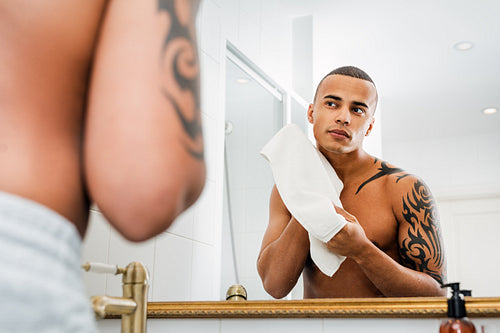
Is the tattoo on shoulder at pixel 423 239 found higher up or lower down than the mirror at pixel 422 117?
lower down

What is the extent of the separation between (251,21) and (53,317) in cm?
113

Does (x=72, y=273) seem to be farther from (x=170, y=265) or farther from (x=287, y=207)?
(x=170, y=265)

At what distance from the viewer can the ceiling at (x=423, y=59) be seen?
1038 mm

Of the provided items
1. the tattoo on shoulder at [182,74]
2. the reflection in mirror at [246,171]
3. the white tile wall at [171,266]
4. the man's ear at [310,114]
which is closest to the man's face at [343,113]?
the man's ear at [310,114]

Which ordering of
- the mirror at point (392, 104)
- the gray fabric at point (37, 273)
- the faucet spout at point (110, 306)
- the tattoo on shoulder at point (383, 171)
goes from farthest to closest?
the tattoo on shoulder at point (383, 171) < the mirror at point (392, 104) < the faucet spout at point (110, 306) < the gray fabric at point (37, 273)

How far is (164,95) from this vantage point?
0.34 meters

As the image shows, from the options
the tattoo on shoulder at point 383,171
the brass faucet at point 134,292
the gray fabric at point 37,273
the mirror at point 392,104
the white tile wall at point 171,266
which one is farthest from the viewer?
the white tile wall at point 171,266

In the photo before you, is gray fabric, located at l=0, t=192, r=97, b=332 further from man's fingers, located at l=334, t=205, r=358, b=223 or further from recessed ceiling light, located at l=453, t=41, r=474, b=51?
recessed ceiling light, located at l=453, t=41, r=474, b=51

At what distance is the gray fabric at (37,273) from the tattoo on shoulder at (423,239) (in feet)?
2.58

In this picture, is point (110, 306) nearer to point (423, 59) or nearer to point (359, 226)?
point (359, 226)

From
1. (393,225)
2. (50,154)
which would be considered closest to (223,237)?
(393,225)

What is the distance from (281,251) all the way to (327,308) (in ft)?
0.48

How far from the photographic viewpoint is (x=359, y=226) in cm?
101

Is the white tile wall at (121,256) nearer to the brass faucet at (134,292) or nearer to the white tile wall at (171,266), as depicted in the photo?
the white tile wall at (171,266)
